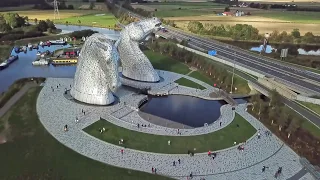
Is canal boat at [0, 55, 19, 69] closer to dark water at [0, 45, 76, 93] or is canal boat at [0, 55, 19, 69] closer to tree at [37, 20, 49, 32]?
dark water at [0, 45, 76, 93]

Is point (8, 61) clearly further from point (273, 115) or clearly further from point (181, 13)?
point (181, 13)

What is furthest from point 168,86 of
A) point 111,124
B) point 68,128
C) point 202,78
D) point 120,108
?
point 68,128

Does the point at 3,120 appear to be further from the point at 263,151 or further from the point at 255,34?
the point at 255,34

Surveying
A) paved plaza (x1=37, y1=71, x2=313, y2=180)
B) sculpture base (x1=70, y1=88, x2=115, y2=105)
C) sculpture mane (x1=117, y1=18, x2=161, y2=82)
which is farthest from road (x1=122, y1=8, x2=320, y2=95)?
sculpture base (x1=70, y1=88, x2=115, y2=105)


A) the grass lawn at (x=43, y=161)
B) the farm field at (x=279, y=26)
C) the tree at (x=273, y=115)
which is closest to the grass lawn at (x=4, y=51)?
the grass lawn at (x=43, y=161)

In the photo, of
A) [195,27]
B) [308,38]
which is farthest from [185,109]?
[308,38]
